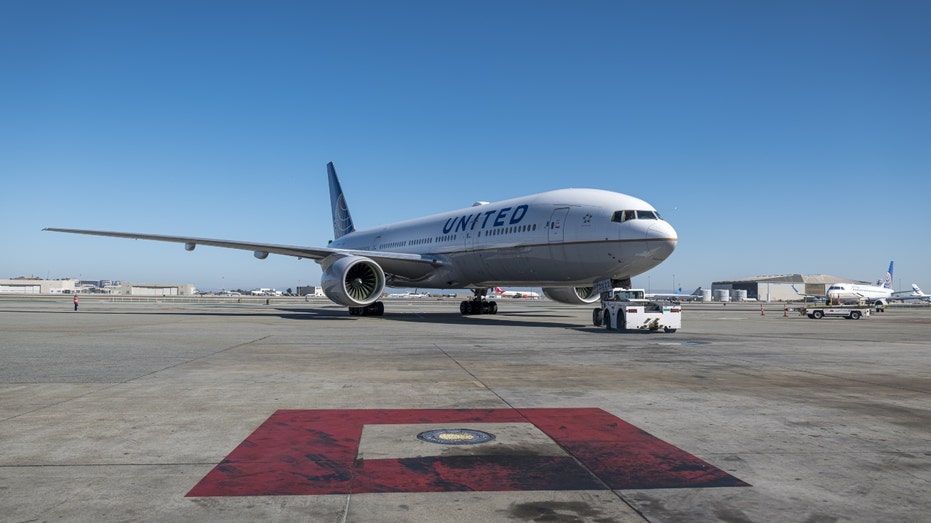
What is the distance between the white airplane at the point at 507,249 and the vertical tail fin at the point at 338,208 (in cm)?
940

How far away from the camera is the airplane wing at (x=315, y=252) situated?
24875mm

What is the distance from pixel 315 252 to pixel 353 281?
82.3 inches

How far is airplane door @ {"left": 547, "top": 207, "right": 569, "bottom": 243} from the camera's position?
68.0 feet

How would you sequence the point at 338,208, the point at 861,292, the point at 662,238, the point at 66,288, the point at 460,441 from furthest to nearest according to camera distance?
1. the point at 66,288
2. the point at 861,292
3. the point at 338,208
4. the point at 662,238
5. the point at 460,441

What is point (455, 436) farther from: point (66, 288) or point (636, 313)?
point (66, 288)

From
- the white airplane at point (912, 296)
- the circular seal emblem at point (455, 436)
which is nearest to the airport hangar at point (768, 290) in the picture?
the white airplane at point (912, 296)

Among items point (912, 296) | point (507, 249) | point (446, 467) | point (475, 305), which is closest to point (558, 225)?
point (507, 249)

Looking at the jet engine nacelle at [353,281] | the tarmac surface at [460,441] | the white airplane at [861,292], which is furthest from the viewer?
the white airplane at [861,292]

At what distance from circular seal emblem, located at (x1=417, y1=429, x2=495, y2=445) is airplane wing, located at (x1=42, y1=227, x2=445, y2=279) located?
21.0 metres

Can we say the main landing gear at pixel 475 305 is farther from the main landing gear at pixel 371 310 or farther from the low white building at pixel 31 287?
the low white building at pixel 31 287

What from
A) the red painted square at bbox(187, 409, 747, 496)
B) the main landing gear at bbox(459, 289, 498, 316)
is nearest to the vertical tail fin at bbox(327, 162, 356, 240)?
the main landing gear at bbox(459, 289, 498, 316)

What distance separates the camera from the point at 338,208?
42.5 metres

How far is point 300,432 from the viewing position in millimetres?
5344

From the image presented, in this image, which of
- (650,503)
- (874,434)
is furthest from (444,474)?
(874,434)
